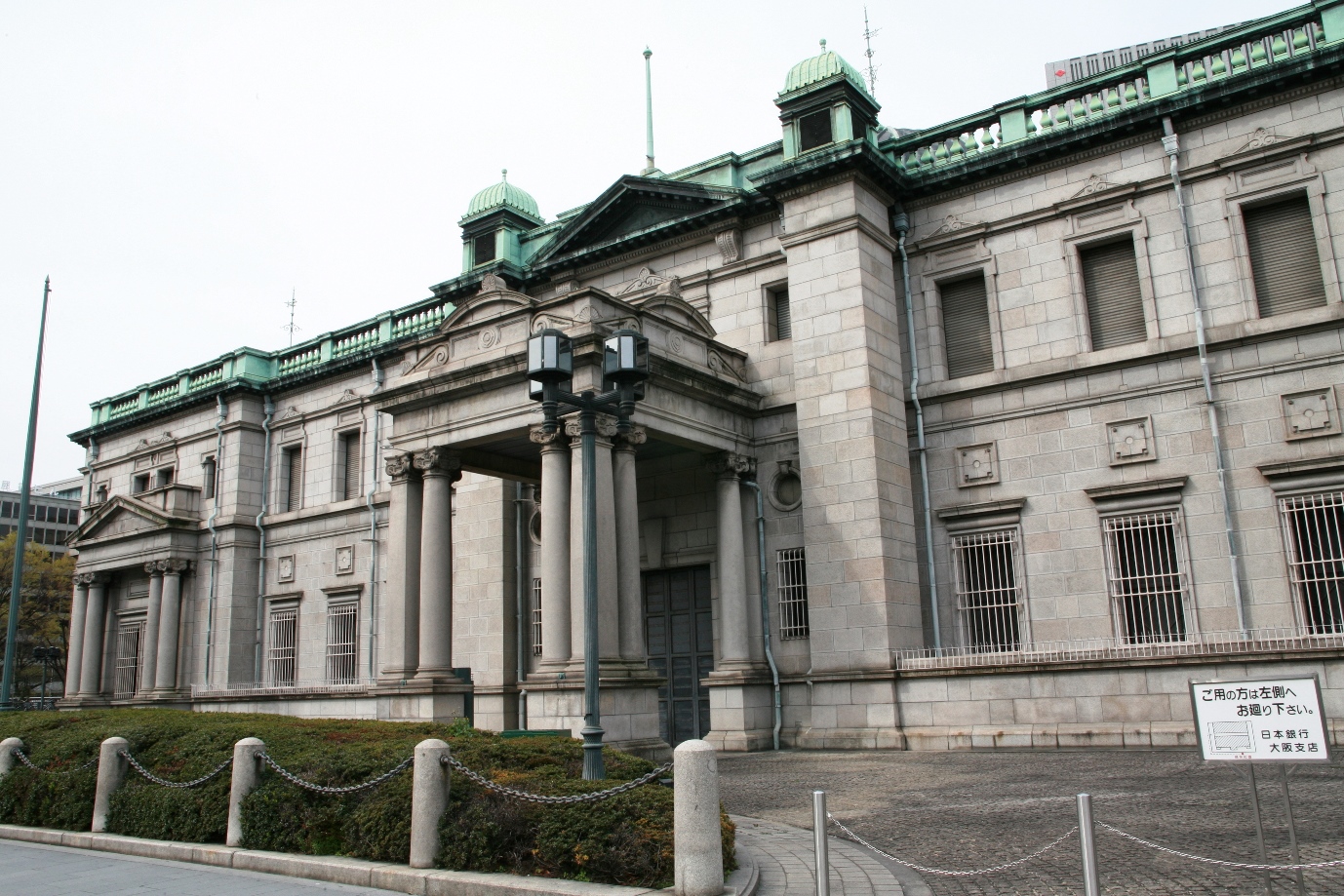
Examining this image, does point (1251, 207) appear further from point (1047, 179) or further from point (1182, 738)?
point (1182, 738)

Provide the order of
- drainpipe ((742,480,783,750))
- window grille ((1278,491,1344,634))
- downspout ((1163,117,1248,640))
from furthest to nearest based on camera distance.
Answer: drainpipe ((742,480,783,750))
downspout ((1163,117,1248,640))
window grille ((1278,491,1344,634))

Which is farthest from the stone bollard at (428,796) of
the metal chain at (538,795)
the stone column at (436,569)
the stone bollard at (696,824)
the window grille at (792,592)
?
the window grille at (792,592)

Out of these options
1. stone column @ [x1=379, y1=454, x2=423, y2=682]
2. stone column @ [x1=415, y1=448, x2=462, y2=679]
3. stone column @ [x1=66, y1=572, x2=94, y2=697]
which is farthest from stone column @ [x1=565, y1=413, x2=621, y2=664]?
stone column @ [x1=66, y1=572, x2=94, y2=697]

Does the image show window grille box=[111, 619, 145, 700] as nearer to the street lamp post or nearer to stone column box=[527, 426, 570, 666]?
stone column box=[527, 426, 570, 666]

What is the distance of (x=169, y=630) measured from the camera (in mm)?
34531

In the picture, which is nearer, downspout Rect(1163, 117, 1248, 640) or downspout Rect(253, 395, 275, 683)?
downspout Rect(1163, 117, 1248, 640)

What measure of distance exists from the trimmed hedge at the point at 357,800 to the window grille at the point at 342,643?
1526cm

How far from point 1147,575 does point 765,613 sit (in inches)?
287

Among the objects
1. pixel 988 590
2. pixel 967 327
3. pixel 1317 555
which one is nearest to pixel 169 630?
pixel 988 590

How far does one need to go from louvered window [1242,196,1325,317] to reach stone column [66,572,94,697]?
3643 centimetres

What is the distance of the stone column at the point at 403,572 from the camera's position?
2130cm

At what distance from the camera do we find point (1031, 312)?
68.8 ft

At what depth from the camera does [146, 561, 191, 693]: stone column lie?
34.2 meters

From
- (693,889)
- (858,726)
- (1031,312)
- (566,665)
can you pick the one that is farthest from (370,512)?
(693,889)
